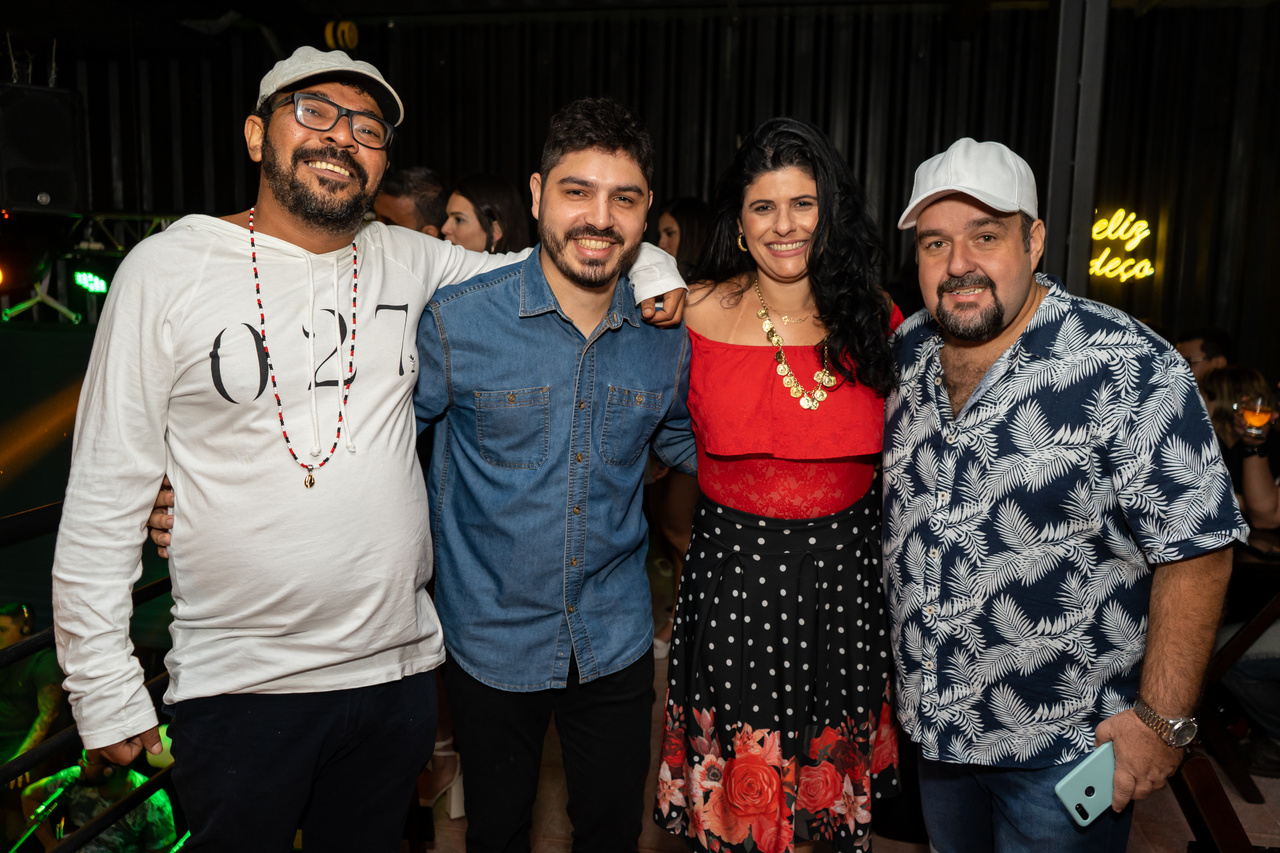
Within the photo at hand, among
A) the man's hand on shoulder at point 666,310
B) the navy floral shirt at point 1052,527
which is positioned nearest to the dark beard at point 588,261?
the man's hand on shoulder at point 666,310

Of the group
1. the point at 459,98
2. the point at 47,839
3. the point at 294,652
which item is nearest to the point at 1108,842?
the point at 294,652

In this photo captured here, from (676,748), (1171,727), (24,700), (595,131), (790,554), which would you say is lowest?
(24,700)

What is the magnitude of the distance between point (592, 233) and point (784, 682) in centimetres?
99

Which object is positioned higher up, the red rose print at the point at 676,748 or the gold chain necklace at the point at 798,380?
the gold chain necklace at the point at 798,380

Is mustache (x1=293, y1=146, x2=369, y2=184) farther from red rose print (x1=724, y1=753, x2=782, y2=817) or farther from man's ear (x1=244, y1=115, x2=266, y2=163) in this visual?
red rose print (x1=724, y1=753, x2=782, y2=817)

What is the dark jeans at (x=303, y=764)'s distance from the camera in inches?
55.3

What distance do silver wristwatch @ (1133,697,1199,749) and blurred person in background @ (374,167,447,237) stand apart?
Answer: 2.74 metres

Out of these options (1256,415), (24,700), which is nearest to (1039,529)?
(1256,415)

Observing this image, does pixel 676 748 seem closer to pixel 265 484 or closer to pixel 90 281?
pixel 265 484

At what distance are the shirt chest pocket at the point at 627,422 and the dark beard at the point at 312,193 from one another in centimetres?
59

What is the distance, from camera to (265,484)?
1386 millimetres

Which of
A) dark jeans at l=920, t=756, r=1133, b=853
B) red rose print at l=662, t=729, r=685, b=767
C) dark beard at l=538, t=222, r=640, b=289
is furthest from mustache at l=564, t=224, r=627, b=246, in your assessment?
dark jeans at l=920, t=756, r=1133, b=853

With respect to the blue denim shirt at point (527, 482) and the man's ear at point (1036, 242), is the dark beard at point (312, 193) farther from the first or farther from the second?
the man's ear at point (1036, 242)

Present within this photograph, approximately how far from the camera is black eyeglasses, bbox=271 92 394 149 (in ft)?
4.77
